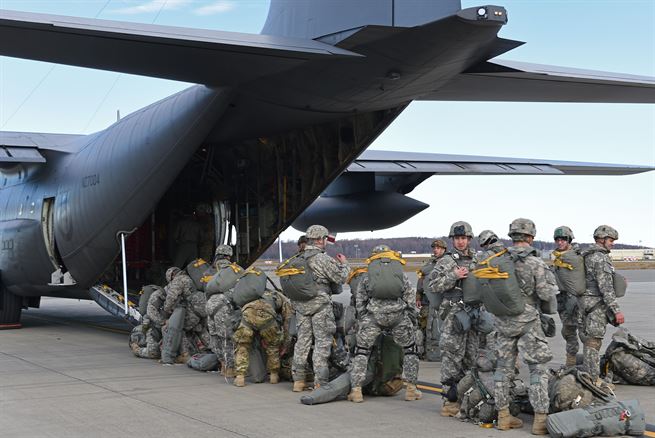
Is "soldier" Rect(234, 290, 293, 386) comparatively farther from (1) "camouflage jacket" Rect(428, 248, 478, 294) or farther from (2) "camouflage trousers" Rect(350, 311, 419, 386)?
(1) "camouflage jacket" Rect(428, 248, 478, 294)

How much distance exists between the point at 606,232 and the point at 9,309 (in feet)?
42.8

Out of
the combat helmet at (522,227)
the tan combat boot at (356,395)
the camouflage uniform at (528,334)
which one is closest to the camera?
the camouflage uniform at (528,334)

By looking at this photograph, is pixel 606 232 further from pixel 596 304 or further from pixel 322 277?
pixel 322 277

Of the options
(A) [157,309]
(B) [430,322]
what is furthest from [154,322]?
(B) [430,322]

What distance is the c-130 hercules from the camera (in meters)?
8.50

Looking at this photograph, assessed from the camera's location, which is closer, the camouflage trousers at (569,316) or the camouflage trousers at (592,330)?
the camouflage trousers at (592,330)

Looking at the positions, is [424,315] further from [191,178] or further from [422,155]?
[422,155]

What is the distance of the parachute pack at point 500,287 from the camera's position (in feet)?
22.4

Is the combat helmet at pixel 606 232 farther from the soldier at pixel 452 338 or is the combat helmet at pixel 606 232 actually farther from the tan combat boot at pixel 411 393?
the tan combat boot at pixel 411 393

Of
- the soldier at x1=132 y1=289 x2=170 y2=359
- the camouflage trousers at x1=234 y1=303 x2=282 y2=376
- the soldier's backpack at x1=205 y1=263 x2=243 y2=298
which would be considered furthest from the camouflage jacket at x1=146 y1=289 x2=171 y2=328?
the camouflage trousers at x1=234 y1=303 x2=282 y2=376

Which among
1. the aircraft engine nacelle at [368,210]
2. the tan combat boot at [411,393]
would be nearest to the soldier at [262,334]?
the tan combat boot at [411,393]

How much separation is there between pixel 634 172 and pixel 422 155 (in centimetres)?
587

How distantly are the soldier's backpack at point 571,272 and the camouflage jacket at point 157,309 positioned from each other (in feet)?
18.5

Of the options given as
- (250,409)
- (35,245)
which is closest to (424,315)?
(250,409)
